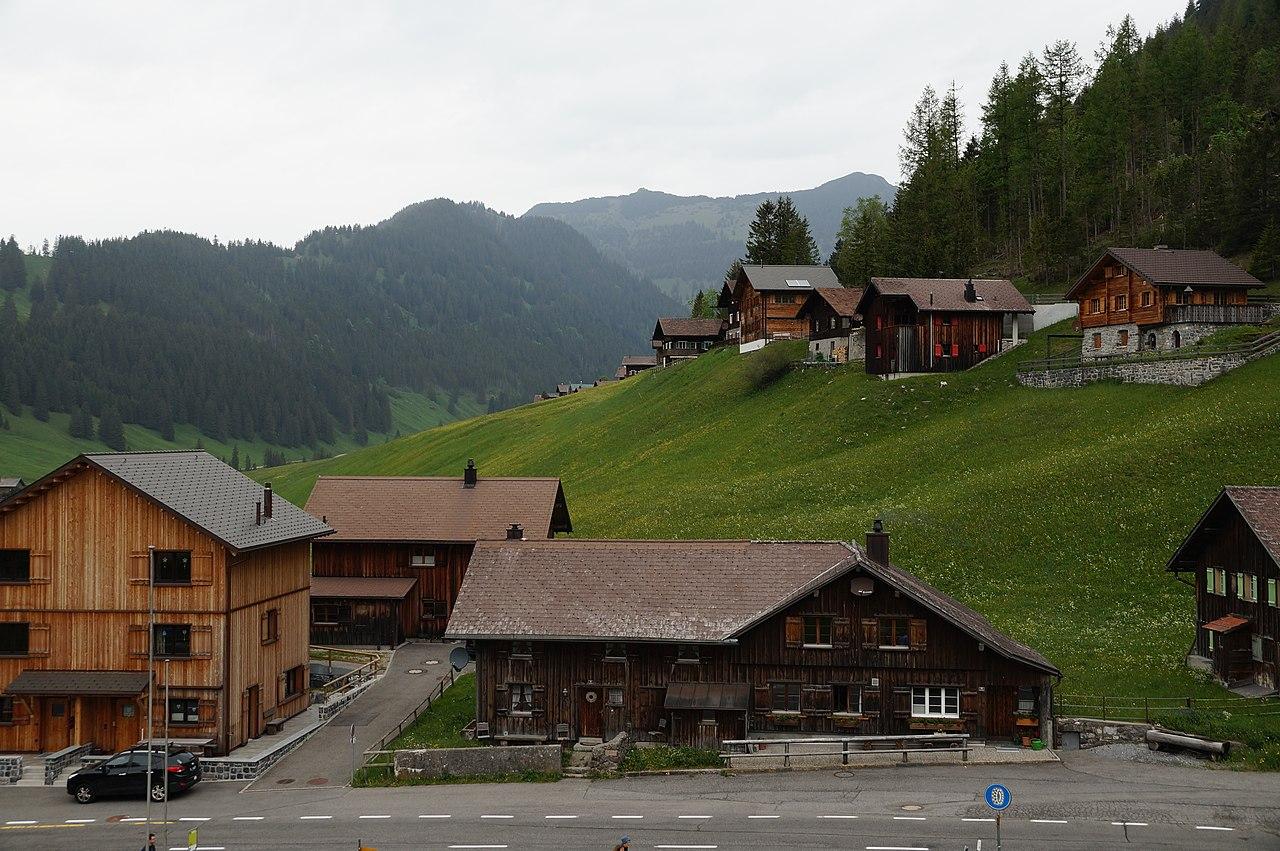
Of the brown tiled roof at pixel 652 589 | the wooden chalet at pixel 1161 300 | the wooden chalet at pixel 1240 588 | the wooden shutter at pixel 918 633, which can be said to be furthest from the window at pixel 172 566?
the wooden chalet at pixel 1161 300

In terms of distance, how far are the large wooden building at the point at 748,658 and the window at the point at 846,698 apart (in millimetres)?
48

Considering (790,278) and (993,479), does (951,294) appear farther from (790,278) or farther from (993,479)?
(790,278)

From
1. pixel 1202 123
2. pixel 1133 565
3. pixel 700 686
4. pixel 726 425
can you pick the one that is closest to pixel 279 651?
pixel 700 686

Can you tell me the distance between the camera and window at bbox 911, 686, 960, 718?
36.4m

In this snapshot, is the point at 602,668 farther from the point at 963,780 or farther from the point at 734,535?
the point at 734,535

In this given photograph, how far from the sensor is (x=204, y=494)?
4050 centimetres

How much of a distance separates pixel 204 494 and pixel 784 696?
21.8m

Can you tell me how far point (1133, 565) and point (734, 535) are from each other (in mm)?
19858

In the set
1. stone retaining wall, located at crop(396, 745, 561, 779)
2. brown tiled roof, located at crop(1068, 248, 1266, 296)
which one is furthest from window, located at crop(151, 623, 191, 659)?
brown tiled roof, located at crop(1068, 248, 1266, 296)

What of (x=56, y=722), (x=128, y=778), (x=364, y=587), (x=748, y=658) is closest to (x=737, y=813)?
(x=748, y=658)

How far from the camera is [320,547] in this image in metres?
Answer: 57.9

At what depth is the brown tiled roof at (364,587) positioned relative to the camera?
55.4 metres

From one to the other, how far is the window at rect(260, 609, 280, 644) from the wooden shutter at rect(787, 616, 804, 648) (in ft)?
62.4

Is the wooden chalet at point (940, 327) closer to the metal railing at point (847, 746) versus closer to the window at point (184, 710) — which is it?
the metal railing at point (847, 746)
